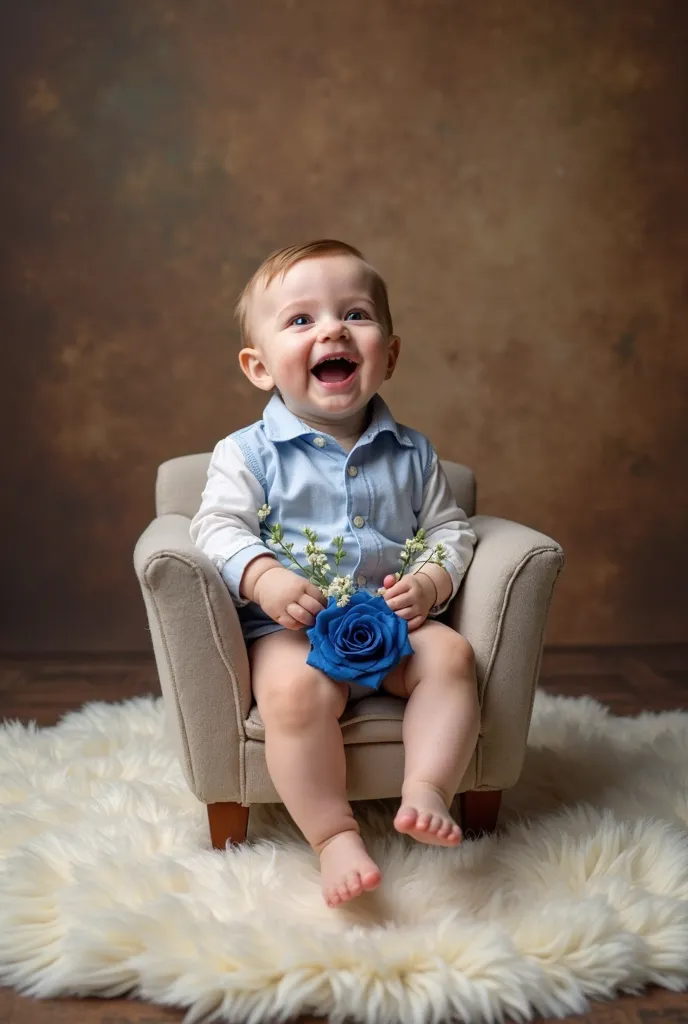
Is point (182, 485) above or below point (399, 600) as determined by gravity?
above

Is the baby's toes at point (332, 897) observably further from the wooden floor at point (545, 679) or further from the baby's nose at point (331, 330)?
the wooden floor at point (545, 679)

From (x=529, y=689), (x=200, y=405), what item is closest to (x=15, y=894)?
(x=529, y=689)

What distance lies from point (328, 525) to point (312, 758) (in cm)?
50

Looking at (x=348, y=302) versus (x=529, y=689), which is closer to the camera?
(x=529, y=689)

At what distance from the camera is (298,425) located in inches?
84.4

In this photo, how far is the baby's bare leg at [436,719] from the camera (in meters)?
1.73

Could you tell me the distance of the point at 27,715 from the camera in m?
2.99

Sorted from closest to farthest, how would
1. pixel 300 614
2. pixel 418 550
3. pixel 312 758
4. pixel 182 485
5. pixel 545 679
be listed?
pixel 312 758, pixel 300 614, pixel 418 550, pixel 182 485, pixel 545 679

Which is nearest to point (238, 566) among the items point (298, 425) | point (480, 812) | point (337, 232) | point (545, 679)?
point (298, 425)

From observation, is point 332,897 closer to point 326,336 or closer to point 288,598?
point 288,598

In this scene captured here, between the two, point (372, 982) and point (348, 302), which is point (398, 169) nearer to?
point (348, 302)

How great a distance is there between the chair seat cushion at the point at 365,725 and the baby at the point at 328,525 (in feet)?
0.11

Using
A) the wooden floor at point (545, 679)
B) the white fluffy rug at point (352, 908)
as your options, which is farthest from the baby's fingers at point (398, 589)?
the wooden floor at point (545, 679)

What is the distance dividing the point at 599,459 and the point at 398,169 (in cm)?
121
